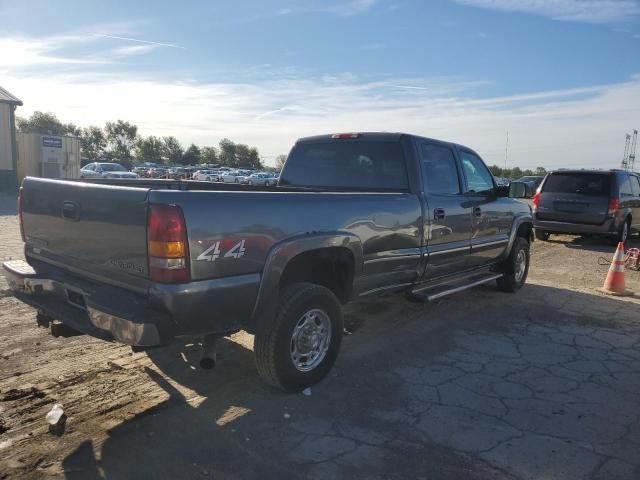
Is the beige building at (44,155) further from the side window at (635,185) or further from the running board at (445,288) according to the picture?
the running board at (445,288)

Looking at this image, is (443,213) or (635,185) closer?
(443,213)

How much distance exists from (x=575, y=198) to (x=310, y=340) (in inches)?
385

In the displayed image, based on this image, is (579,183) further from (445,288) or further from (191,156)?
(191,156)

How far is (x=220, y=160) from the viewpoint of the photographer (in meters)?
102

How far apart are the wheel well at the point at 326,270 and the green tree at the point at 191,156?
3819 inches

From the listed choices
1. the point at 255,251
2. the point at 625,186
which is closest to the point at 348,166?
the point at 255,251

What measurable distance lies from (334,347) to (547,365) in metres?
1.95

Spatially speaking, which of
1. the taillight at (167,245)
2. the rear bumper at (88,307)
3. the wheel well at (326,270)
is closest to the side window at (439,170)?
the wheel well at (326,270)

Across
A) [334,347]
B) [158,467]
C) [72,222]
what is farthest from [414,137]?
[158,467]

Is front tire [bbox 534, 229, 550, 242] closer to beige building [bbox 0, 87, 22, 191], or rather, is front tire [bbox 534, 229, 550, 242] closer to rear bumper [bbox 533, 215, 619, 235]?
rear bumper [bbox 533, 215, 619, 235]

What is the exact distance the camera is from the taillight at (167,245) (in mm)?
2811

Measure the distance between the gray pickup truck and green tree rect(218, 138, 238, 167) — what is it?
98.1 metres

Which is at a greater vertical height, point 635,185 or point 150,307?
point 635,185

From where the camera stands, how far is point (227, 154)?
10281 centimetres
